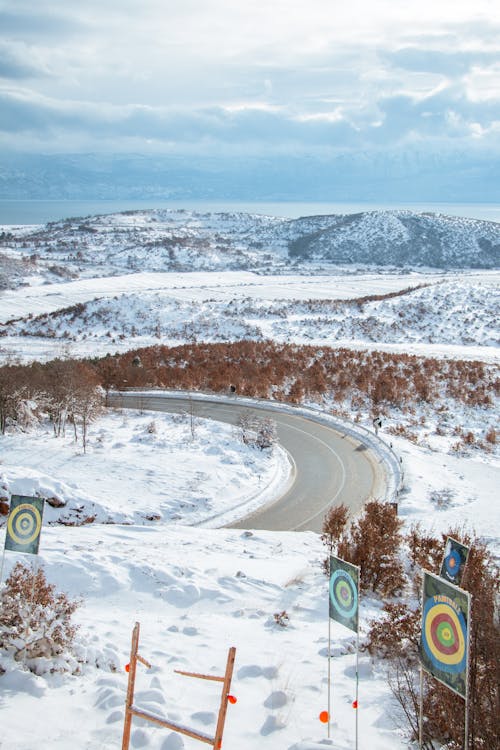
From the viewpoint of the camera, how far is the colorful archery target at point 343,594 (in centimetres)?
756

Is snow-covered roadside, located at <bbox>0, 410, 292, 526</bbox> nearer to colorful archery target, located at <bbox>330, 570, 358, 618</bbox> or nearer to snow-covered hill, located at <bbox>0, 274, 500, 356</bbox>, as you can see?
colorful archery target, located at <bbox>330, 570, 358, 618</bbox>

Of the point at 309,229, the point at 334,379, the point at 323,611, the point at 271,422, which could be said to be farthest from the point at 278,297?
the point at 309,229

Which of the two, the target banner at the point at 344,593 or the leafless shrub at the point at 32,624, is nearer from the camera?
the target banner at the point at 344,593

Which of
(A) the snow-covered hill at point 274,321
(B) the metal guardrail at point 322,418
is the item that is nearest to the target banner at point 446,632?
(B) the metal guardrail at point 322,418

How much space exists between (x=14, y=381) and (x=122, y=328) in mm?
35027

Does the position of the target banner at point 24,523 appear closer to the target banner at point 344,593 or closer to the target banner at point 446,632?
the target banner at point 344,593

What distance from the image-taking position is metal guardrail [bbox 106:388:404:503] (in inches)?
852

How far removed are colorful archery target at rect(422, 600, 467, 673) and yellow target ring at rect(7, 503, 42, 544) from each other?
5837 millimetres

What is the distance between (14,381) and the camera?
24.8 meters

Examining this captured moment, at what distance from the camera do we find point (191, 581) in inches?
485

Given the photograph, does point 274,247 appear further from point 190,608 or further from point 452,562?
point 452,562

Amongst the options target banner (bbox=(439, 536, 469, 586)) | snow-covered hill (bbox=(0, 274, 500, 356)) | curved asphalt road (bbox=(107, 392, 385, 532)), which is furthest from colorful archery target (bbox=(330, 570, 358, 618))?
snow-covered hill (bbox=(0, 274, 500, 356))

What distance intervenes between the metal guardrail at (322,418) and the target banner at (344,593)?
11.9 metres

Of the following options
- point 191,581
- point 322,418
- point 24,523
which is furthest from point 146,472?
point 24,523
